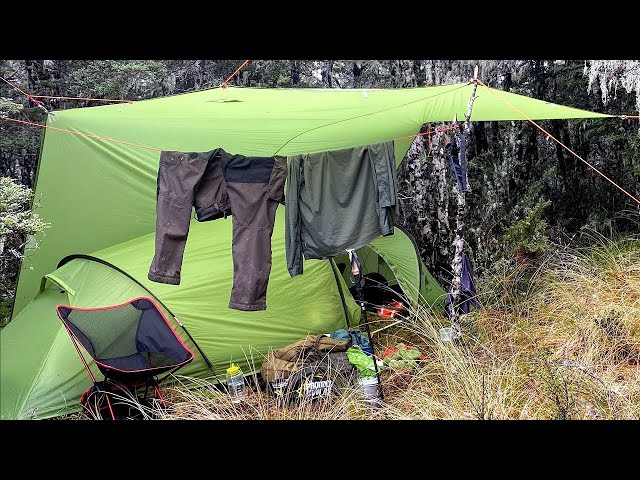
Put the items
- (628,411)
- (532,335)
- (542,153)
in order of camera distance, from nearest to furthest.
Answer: (628,411), (532,335), (542,153)

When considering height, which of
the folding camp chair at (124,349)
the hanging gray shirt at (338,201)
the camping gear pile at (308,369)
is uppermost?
the hanging gray shirt at (338,201)

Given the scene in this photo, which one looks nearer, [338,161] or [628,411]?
[628,411]

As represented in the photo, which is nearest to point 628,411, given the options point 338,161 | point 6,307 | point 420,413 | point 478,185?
point 420,413

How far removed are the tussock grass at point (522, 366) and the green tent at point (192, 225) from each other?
0.49m

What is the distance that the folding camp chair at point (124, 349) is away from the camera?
3.77m

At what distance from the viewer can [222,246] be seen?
4.74m

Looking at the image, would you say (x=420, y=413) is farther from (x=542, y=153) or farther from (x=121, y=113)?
(x=542, y=153)

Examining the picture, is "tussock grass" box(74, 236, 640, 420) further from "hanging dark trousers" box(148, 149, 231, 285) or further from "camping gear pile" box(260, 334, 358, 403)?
"hanging dark trousers" box(148, 149, 231, 285)

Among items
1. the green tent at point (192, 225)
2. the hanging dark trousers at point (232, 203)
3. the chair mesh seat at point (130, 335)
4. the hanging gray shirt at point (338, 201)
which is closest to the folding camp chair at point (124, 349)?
the chair mesh seat at point (130, 335)

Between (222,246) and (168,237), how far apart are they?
1092mm

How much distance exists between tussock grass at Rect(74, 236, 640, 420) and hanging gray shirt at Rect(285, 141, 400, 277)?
84 cm

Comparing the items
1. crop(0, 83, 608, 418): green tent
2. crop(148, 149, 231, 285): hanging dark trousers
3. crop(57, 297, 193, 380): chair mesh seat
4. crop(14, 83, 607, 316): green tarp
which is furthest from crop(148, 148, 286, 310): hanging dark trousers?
crop(14, 83, 607, 316): green tarp

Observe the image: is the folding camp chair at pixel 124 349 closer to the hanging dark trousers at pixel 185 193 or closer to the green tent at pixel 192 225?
the green tent at pixel 192 225

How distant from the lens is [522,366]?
3.95m
